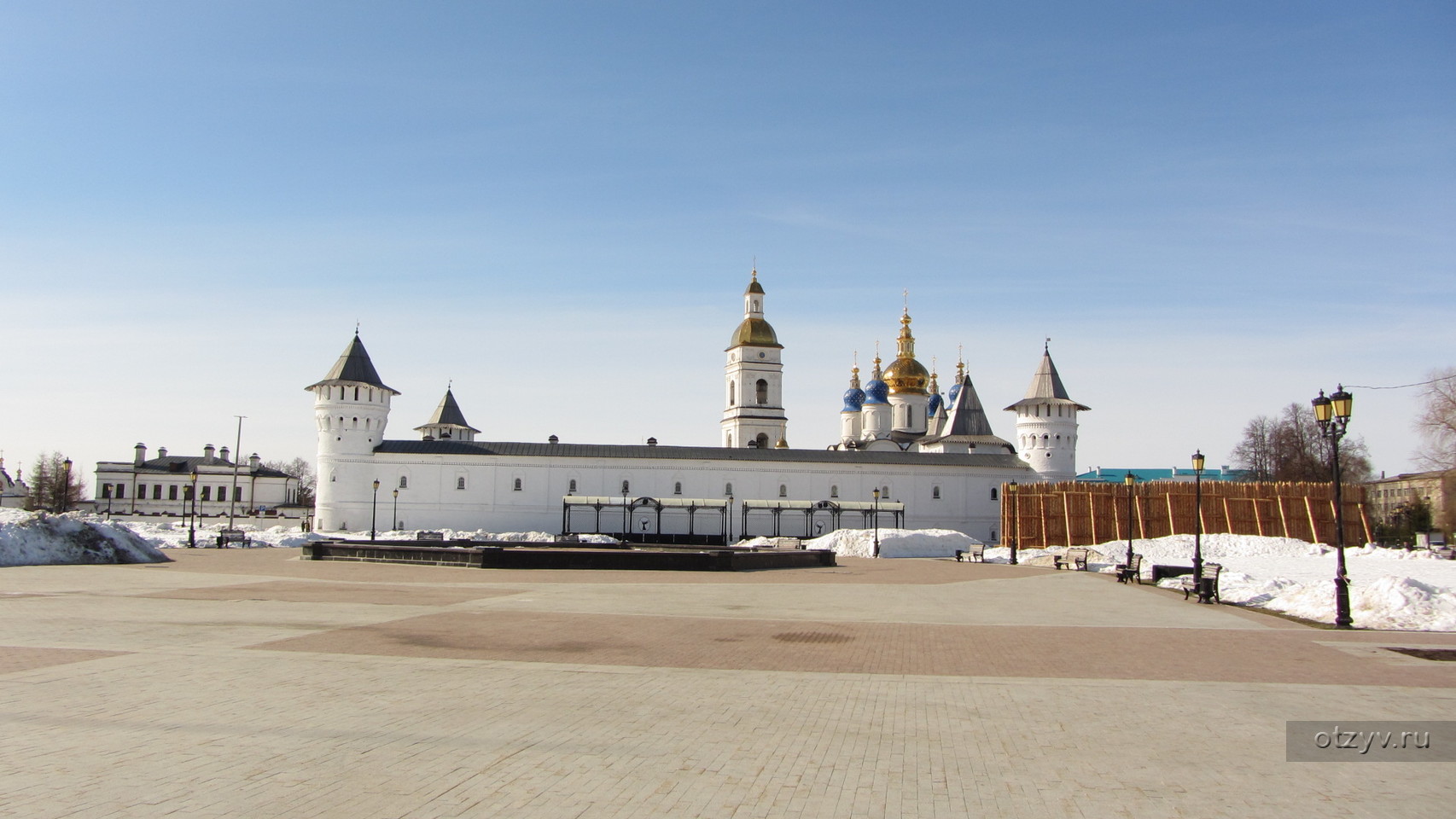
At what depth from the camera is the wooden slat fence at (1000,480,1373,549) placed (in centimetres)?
4478

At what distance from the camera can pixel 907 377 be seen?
7769 centimetres

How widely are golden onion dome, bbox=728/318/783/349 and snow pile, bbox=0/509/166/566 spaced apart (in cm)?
4930

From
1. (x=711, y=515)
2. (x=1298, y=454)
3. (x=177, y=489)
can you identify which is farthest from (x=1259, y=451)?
(x=177, y=489)

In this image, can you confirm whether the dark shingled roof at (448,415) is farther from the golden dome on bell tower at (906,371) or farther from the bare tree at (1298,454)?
the bare tree at (1298,454)

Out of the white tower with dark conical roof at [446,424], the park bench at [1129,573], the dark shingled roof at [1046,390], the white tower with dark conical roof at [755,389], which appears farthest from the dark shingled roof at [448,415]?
the park bench at [1129,573]

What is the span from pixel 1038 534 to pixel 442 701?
43.0m

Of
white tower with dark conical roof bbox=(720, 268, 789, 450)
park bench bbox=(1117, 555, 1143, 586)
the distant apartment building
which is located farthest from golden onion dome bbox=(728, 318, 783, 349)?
park bench bbox=(1117, 555, 1143, 586)

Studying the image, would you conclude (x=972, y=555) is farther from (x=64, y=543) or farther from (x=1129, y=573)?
(x=64, y=543)

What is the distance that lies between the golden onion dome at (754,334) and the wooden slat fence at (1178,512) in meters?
28.4

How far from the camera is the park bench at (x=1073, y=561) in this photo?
3206 centimetres

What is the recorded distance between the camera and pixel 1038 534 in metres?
48.0

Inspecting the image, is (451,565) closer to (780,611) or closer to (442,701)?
(780,611)

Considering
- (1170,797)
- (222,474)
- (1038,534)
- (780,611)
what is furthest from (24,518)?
(222,474)

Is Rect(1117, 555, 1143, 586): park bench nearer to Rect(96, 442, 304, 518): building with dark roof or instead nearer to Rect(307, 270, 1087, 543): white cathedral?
Rect(307, 270, 1087, 543): white cathedral
